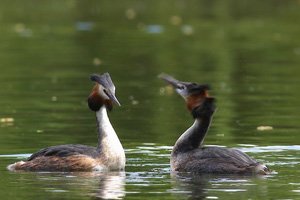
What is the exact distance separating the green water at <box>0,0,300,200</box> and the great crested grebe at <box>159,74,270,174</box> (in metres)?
0.21

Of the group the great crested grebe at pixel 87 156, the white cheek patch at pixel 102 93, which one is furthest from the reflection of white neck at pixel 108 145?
the white cheek patch at pixel 102 93

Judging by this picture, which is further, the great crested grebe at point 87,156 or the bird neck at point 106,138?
the bird neck at point 106,138

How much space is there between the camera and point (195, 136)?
17.1 m

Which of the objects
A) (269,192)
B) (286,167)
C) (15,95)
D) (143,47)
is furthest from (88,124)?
(143,47)

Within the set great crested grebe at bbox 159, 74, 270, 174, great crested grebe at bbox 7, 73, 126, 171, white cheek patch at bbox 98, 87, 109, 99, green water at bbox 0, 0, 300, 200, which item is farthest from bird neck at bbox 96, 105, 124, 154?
great crested grebe at bbox 159, 74, 270, 174

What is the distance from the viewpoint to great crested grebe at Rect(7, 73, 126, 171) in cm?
1678

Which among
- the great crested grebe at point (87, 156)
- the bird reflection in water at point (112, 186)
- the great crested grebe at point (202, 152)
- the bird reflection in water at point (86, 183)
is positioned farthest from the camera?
the great crested grebe at point (87, 156)

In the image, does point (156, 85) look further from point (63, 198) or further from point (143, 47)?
point (63, 198)

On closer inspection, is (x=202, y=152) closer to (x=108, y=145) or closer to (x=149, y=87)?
(x=108, y=145)

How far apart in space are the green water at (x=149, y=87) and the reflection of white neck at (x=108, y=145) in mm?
189

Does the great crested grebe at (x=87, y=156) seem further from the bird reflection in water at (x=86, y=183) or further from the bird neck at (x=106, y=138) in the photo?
the bird reflection in water at (x=86, y=183)

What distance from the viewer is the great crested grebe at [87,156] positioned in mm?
16781

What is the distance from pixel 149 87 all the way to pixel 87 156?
35.0 ft

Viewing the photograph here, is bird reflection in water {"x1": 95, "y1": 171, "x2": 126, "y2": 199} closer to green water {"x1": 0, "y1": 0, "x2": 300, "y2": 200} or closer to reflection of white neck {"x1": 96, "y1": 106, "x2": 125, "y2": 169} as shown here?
green water {"x1": 0, "y1": 0, "x2": 300, "y2": 200}
